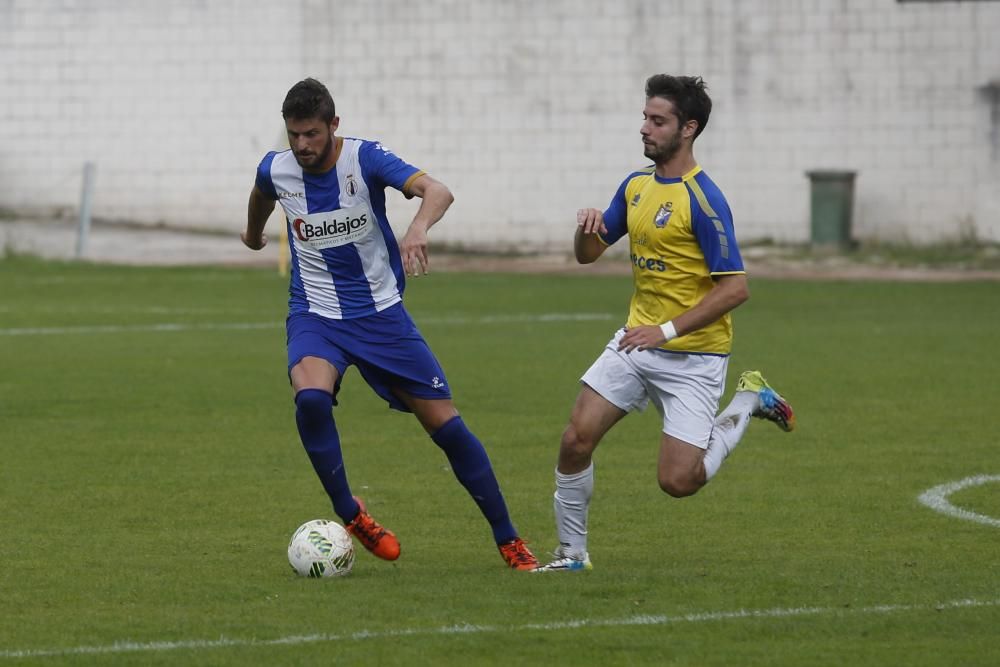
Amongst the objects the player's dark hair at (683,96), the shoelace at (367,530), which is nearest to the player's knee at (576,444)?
the shoelace at (367,530)

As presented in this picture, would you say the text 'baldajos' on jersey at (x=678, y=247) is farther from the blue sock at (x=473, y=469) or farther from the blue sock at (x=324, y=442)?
the blue sock at (x=324, y=442)

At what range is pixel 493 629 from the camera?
6047 mm

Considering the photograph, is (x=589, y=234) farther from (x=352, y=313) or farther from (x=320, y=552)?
(x=320, y=552)

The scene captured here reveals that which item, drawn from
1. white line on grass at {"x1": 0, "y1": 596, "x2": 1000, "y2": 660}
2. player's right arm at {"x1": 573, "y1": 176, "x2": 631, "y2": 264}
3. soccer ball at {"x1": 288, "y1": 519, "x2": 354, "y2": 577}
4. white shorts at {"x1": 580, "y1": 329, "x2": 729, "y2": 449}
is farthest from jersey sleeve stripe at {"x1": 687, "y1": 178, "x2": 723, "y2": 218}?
soccer ball at {"x1": 288, "y1": 519, "x2": 354, "y2": 577}

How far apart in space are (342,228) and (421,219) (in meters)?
0.64

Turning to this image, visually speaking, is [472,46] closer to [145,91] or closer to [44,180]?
[145,91]

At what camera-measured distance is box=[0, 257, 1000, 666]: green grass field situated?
5.94 metres

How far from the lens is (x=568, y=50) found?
28.5 m

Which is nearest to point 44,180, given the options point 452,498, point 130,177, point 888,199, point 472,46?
point 130,177

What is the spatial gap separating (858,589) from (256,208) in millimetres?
3058

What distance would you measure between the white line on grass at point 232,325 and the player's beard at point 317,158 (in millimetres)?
11290

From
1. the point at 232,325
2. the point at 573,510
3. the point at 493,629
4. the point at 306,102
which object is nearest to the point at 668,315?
the point at 573,510

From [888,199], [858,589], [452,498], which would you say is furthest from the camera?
[888,199]

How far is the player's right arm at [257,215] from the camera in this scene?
25.3 ft
